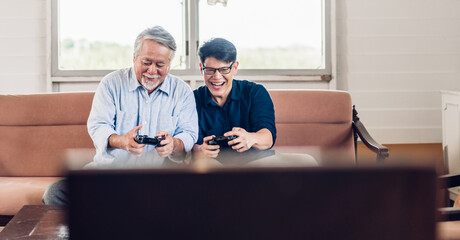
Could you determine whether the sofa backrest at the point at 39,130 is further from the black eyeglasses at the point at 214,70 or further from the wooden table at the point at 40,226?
the black eyeglasses at the point at 214,70

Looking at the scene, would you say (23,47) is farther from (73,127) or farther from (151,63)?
(151,63)

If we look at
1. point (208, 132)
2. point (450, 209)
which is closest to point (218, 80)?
point (208, 132)

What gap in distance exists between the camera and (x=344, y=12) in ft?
12.1

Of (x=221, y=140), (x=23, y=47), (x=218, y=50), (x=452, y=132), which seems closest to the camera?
(x=221, y=140)

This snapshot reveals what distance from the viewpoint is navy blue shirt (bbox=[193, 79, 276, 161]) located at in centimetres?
213

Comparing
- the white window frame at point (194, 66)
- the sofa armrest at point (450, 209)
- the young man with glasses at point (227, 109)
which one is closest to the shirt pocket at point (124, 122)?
the young man with glasses at point (227, 109)

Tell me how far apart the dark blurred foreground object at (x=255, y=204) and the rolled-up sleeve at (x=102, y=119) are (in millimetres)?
1704

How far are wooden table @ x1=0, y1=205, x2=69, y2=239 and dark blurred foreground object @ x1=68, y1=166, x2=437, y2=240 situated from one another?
110 centimetres

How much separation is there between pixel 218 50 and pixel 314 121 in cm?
104

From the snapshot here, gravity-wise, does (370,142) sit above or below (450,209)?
above

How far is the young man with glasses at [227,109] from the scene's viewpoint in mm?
2047

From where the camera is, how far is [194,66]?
370 centimetres

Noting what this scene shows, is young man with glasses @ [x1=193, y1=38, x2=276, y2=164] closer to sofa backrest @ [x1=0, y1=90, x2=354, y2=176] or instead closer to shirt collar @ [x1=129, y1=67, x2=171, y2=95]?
shirt collar @ [x1=129, y1=67, x2=171, y2=95]

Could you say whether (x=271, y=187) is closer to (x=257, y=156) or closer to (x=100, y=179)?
(x=100, y=179)
